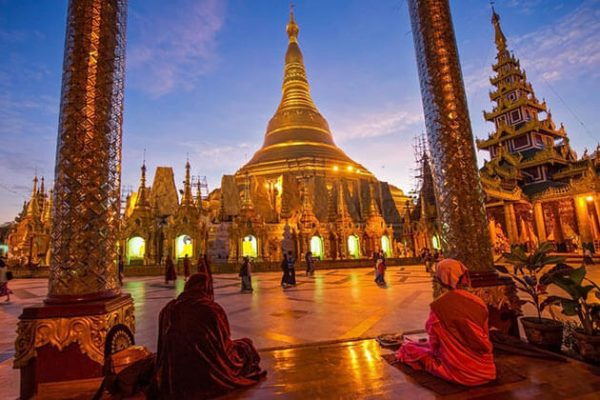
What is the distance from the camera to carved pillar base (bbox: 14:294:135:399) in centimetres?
279

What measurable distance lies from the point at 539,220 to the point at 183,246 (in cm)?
2575

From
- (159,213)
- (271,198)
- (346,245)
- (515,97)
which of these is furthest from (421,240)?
(159,213)

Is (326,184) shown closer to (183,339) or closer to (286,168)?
(286,168)

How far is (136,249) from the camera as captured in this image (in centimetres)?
2195

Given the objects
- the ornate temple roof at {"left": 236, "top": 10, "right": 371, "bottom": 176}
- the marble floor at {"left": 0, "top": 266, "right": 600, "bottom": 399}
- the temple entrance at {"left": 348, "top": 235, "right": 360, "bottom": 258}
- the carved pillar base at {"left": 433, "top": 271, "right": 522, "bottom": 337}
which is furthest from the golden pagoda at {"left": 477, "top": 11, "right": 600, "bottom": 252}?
the carved pillar base at {"left": 433, "top": 271, "right": 522, "bottom": 337}

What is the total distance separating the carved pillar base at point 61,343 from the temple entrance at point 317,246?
22090 mm

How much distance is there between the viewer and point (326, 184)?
32.4 metres

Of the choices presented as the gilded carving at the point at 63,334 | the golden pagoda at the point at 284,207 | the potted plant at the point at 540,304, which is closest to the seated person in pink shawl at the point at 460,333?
the potted plant at the point at 540,304

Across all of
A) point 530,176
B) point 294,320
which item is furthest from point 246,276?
point 530,176

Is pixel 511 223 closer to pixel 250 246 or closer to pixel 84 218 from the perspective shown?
pixel 250 246

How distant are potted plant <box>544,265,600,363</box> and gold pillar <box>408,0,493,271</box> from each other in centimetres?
A: 96

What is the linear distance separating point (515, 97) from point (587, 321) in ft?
109

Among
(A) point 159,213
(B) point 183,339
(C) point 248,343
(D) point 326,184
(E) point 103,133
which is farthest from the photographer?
(D) point 326,184

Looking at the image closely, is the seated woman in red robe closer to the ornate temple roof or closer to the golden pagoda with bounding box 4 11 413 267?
the golden pagoda with bounding box 4 11 413 267
